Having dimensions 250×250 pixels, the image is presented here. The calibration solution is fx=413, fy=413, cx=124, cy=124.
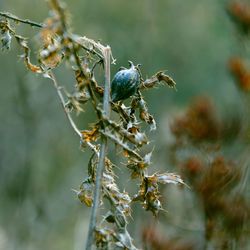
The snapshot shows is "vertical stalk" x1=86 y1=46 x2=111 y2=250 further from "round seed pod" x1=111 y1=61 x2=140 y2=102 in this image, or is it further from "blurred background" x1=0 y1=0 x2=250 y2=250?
"blurred background" x1=0 y1=0 x2=250 y2=250

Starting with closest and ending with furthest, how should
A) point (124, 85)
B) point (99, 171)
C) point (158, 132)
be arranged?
1. point (99, 171)
2. point (124, 85)
3. point (158, 132)

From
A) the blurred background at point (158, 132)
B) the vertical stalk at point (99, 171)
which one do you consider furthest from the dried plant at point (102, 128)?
the blurred background at point (158, 132)

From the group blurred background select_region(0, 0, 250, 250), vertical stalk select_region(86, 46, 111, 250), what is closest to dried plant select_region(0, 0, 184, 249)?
vertical stalk select_region(86, 46, 111, 250)

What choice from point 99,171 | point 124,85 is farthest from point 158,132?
point 99,171

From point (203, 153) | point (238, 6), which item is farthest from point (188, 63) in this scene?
point (203, 153)

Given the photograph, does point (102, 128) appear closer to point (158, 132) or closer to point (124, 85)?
point (124, 85)

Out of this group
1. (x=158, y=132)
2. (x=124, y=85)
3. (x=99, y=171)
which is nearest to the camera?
(x=99, y=171)
